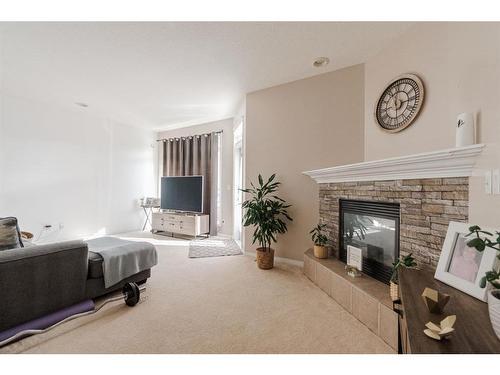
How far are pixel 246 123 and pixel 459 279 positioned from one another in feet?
10.2

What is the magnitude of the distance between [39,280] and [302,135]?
3110mm

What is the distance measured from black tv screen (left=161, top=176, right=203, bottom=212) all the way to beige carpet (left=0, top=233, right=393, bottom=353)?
2.36 meters

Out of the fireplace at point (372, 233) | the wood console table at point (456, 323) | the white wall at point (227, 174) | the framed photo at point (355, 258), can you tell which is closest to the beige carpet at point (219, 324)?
the framed photo at point (355, 258)

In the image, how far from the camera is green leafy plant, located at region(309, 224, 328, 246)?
2632 millimetres

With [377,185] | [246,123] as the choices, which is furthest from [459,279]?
[246,123]

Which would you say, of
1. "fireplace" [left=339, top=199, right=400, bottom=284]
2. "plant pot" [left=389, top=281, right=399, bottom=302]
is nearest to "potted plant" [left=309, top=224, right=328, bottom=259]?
"fireplace" [left=339, top=199, right=400, bottom=284]

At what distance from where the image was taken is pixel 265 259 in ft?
9.77

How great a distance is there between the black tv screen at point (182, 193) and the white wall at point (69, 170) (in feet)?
2.58

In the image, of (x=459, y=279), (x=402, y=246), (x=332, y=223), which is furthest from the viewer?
(x=332, y=223)

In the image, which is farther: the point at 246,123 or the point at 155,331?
the point at 246,123

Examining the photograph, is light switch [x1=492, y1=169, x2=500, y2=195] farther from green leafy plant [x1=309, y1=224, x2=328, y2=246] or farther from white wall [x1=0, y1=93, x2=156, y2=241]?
white wall [x1=0, y1=93, x2=156, y2=241]

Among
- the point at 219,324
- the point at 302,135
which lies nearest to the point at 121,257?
the point at 219,324
